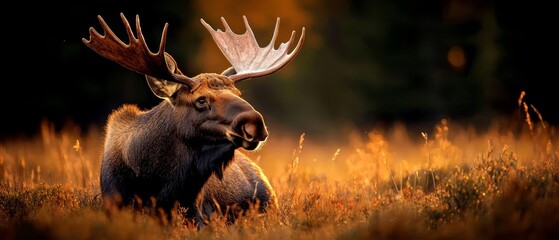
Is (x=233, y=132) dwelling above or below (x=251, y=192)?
above

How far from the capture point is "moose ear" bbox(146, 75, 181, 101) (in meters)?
6.33

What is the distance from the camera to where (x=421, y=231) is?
5.06m

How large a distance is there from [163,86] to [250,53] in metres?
1.36

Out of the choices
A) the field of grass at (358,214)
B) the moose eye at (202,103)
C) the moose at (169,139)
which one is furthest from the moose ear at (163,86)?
the field of grass at (358,214)

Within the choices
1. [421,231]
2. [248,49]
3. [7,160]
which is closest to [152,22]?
[7,160]

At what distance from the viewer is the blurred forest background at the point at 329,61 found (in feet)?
62.7

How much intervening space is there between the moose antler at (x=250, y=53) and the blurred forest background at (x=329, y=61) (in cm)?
1102

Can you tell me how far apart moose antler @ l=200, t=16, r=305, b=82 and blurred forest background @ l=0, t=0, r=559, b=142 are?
11018mm

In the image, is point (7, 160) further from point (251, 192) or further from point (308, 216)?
point (308, 216)

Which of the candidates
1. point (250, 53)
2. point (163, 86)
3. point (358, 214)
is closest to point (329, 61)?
point (250, 53)

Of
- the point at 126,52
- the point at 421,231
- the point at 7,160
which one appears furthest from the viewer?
the point at 7,160

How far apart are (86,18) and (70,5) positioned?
21.1 inches

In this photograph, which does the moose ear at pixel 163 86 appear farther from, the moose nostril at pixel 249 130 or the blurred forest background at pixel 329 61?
the blurred forest background at pixel 329 61

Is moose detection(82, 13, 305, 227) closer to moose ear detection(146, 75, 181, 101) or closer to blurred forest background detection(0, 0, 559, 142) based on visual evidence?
moose ear detection(146, 75, 181, 101)
